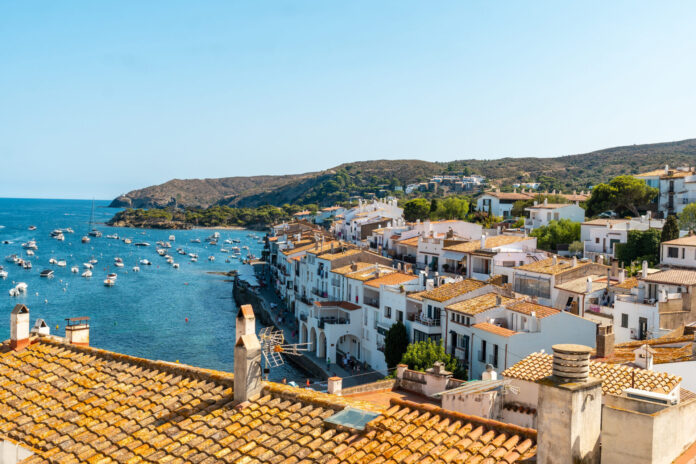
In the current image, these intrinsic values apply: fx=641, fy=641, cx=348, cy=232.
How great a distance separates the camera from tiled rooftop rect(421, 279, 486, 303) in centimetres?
3469

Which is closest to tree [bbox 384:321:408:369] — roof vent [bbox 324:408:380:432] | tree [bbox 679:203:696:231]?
roof vent [bbox 324:408:380:432]

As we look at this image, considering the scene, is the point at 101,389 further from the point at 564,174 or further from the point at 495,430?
the point at 564,174

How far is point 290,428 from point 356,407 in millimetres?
929

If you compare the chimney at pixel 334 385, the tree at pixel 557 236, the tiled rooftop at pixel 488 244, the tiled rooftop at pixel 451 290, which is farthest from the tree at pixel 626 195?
the chimney at pixel 334 385

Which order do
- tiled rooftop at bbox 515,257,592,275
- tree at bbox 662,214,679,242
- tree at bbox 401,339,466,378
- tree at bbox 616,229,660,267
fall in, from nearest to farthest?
tree at bbox 401,339,466,378
tiled rooftop at bbox 515,257,592,275
tree at bbox 662,214,679,242
tree at bbox 616,229,660,267

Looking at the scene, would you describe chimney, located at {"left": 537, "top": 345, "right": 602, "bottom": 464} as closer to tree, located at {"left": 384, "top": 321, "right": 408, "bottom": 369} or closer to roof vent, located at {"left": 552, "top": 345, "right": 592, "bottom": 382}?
roof vent, located at {"left": 552, "top": 345, "right": 592, "bottom": 382}

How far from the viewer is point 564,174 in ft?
500

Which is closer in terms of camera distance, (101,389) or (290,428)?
(290,428)

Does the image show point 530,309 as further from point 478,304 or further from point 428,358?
point 428,358

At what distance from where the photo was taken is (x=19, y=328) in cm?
1154

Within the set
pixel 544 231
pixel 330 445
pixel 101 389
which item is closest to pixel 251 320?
pixel 330 445

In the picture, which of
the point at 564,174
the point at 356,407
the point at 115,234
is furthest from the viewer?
the point at 115,234

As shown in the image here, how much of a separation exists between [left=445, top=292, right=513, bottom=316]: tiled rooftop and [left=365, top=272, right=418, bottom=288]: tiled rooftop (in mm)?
7107

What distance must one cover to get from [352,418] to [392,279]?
34027 mm
